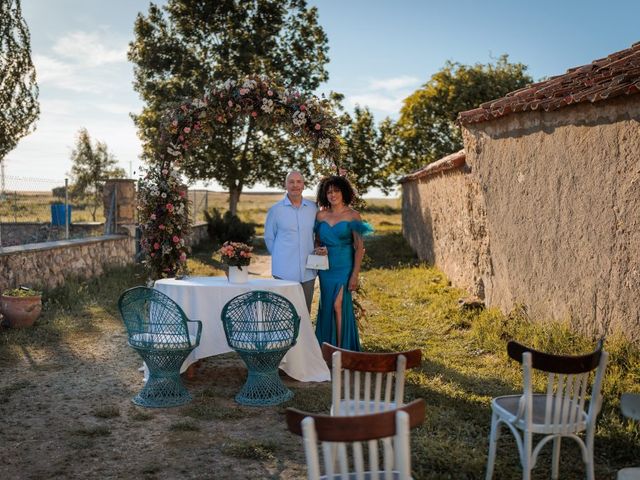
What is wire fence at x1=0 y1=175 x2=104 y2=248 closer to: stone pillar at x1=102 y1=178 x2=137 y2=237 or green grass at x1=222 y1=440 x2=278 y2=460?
stone pillar at x1=102 y1=178 x2=137 y2=237

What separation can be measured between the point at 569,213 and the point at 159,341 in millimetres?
4473

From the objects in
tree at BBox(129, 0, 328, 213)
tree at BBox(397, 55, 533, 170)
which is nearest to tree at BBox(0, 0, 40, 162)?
tree at BBox(129, 0, 328, 213)

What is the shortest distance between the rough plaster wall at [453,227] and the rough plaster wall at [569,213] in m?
0.62

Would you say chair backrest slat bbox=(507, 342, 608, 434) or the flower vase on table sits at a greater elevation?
the flower vase on table

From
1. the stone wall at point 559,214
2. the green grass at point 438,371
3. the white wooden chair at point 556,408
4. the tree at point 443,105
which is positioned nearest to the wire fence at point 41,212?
the green grass at point 438,371

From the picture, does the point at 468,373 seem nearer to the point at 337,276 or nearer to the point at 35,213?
the point at 337,276

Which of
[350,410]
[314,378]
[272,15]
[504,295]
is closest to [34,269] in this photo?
[314,378]

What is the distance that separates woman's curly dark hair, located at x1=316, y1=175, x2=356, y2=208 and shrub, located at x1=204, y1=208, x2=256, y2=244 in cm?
1435

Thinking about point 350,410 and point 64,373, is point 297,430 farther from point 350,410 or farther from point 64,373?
point 64,373

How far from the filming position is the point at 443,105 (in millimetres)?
26922

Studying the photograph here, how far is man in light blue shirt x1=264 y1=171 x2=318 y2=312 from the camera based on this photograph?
6797 mm

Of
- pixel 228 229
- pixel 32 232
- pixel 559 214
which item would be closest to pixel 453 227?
pixel 559 214

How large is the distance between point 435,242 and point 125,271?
6.55 m

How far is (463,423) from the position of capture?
201 inches
